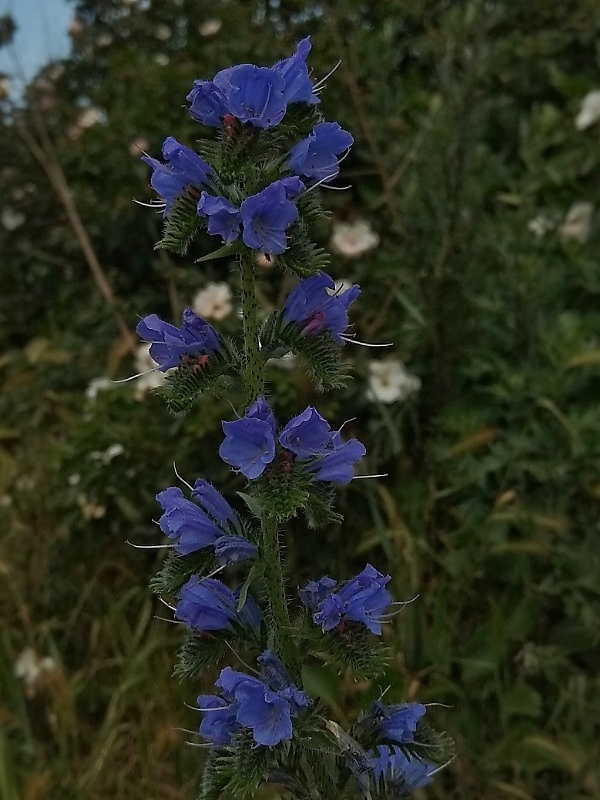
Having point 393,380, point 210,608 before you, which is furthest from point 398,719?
point 393,380

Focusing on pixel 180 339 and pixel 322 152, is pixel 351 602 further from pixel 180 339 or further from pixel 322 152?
pixel 322 152

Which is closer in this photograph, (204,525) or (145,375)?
(204,525)

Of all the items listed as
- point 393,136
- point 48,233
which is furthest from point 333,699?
point 48,233

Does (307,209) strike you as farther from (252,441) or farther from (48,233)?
(48,233)

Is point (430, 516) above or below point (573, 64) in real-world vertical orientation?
below

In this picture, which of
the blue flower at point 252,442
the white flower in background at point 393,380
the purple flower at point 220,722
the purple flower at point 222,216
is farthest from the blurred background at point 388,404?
the purple flower at point 222,216

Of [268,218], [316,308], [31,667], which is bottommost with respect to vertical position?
[31,667]

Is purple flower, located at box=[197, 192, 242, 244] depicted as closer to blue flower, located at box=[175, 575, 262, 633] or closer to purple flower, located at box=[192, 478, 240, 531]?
purple flower, located at box=[192, 478, 240, 531]
